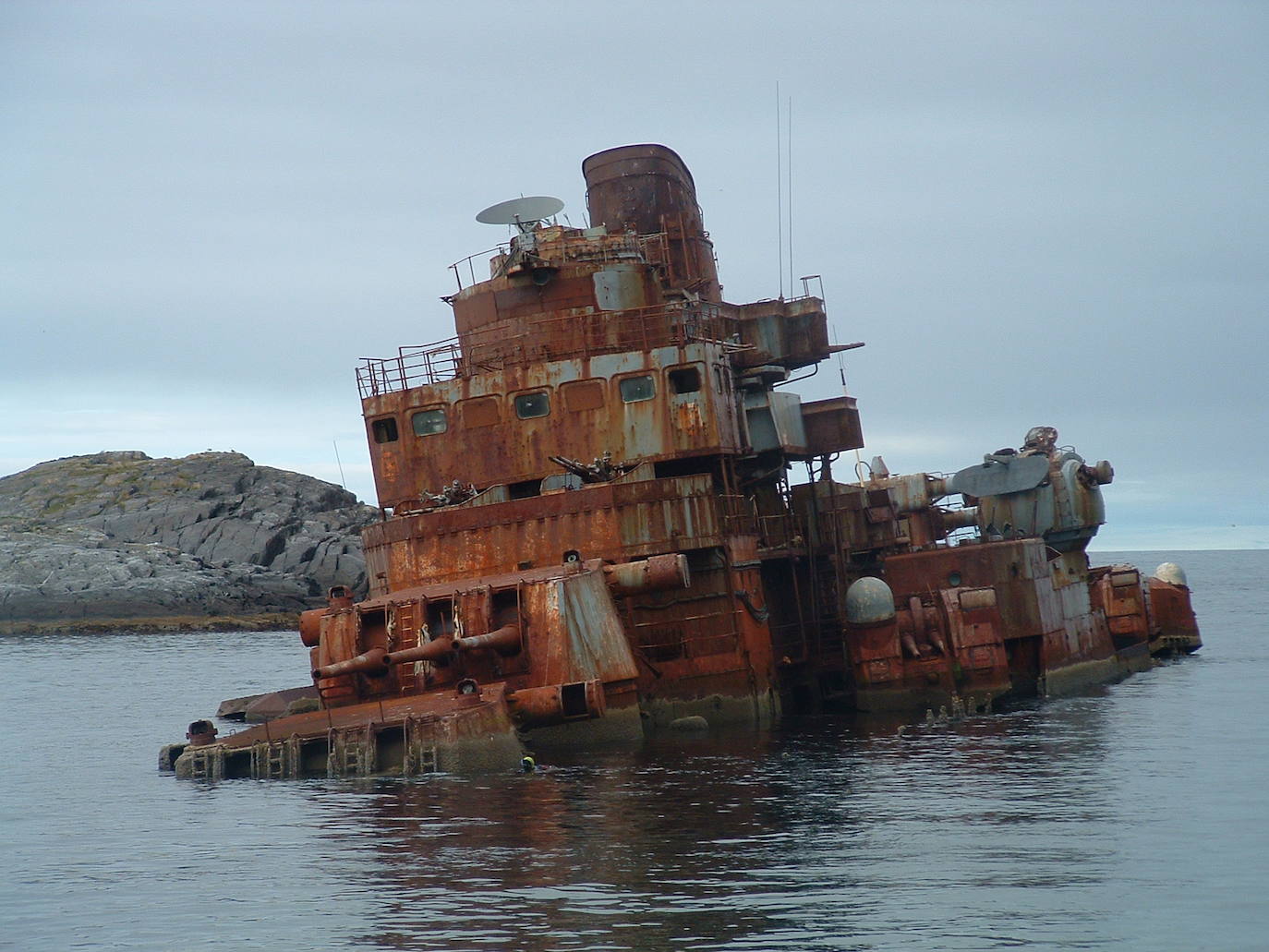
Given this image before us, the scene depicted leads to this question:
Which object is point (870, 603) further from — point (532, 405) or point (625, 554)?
point (532, 405)

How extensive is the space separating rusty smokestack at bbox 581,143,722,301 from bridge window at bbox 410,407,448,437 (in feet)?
24.9

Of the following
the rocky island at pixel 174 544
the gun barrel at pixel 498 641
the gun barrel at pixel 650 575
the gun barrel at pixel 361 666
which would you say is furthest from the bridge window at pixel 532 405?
the rocky island at pixel 174 544

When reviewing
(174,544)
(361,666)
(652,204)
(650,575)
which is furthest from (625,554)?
(174,544)

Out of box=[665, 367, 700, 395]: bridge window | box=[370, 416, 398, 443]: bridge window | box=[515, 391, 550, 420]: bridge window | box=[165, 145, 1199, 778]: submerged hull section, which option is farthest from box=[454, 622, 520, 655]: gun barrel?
→ box=[370, 416, 398, 443]: bridge window

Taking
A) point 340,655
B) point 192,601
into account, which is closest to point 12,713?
point 340,655

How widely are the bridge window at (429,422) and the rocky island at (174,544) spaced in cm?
5599

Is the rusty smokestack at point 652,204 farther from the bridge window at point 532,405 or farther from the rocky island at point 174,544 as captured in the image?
the rocky island at point 174,544

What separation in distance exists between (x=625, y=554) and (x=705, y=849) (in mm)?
9017

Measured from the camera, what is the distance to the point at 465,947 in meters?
12.2

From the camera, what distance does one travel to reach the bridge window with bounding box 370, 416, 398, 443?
27.7 metres

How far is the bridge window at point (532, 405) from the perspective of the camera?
1044 inches

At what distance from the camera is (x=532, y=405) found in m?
26.6

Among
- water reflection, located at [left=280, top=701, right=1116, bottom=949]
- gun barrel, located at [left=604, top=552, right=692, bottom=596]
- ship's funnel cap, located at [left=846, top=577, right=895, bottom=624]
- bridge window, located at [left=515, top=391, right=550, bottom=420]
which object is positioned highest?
bridge window, located at [left=515, top=391, right=550, bottom=420]

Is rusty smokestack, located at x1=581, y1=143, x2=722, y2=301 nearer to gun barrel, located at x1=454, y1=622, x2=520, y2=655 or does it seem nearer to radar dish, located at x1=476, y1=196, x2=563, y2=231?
radar dish, located at x1=476, y1=196, x2=563, y2=231
